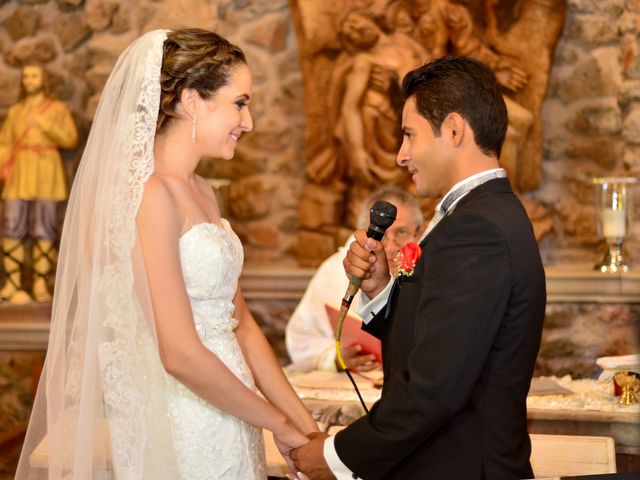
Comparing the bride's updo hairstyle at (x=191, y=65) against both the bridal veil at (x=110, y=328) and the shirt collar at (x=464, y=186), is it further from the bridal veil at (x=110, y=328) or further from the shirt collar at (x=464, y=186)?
the shirt collar at (x=464, y=186)

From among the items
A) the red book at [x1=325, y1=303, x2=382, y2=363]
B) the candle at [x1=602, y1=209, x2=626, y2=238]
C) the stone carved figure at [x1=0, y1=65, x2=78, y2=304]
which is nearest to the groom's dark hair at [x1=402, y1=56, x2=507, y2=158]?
the red book at [x1=325, y1=303, x2=382, y2=363]

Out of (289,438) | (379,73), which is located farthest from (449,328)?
(379,73)

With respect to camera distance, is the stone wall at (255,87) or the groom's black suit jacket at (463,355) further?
the stone wall at (255,87)

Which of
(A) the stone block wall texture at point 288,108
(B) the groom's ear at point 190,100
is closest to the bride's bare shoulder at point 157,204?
(B) the groom's ear at point 190,100

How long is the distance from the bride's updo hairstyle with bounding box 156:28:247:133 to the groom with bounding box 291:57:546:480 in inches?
19.5

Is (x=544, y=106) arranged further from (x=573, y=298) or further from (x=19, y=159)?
(x=19, y=159)

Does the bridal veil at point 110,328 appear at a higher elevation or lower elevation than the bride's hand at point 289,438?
higher

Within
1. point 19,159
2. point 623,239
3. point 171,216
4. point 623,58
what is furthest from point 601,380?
point 19,159

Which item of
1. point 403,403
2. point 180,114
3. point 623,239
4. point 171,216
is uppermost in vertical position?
point 180,114

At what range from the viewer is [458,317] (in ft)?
6.31

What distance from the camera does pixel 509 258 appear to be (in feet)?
6.43

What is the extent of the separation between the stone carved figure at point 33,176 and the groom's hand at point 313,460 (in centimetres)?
410

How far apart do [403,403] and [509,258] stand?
14.0 inches

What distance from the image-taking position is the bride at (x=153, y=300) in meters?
2.27
